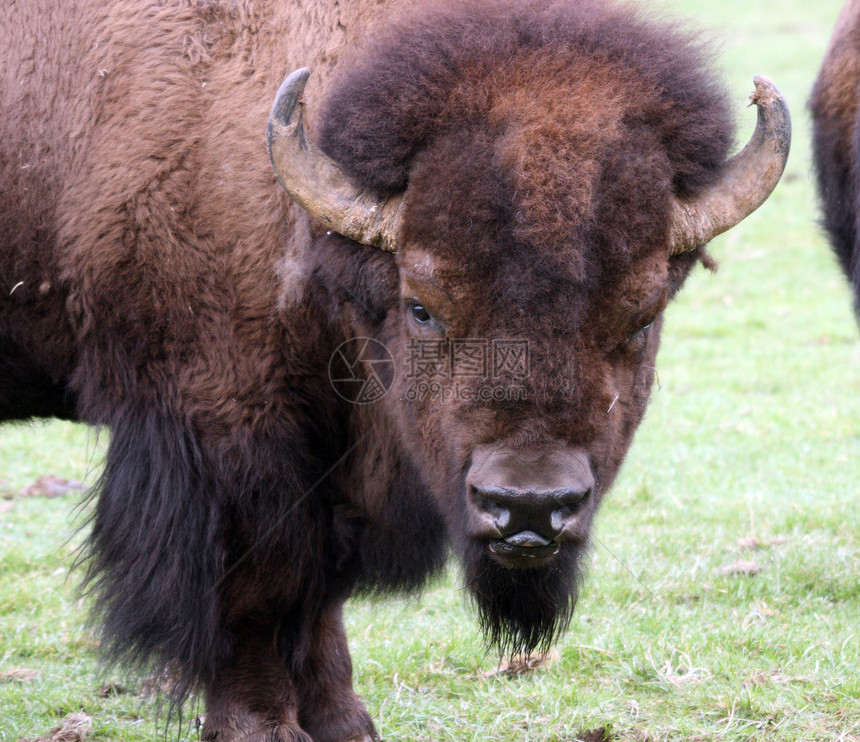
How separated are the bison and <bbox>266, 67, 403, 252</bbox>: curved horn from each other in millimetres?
3473

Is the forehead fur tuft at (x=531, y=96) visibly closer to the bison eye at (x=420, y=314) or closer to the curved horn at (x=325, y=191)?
the curved horn at (x=325, y=191)

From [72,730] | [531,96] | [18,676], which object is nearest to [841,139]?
[531,96]

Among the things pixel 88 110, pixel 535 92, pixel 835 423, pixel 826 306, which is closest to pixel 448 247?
pixel 535 92

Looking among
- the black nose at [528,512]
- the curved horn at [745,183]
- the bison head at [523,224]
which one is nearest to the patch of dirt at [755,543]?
the bison head at [523,224]

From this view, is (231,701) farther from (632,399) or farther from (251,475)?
(632,399)

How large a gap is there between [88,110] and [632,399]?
2.25 m

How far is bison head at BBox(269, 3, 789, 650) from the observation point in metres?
3.29

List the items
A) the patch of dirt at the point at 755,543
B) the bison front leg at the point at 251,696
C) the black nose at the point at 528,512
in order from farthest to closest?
the patch of dirt at the point at 755,543 → the bison front leg at the point at 251,696 → the black nose at the point at 528,512

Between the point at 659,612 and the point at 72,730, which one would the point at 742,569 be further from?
the point at 72,730

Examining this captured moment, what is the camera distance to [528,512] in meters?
3.22

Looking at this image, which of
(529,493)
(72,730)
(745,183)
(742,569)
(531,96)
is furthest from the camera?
(742,569)

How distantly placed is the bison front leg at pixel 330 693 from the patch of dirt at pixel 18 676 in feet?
4.75

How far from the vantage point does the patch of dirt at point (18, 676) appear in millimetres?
5055

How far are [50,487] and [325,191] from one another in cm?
531
